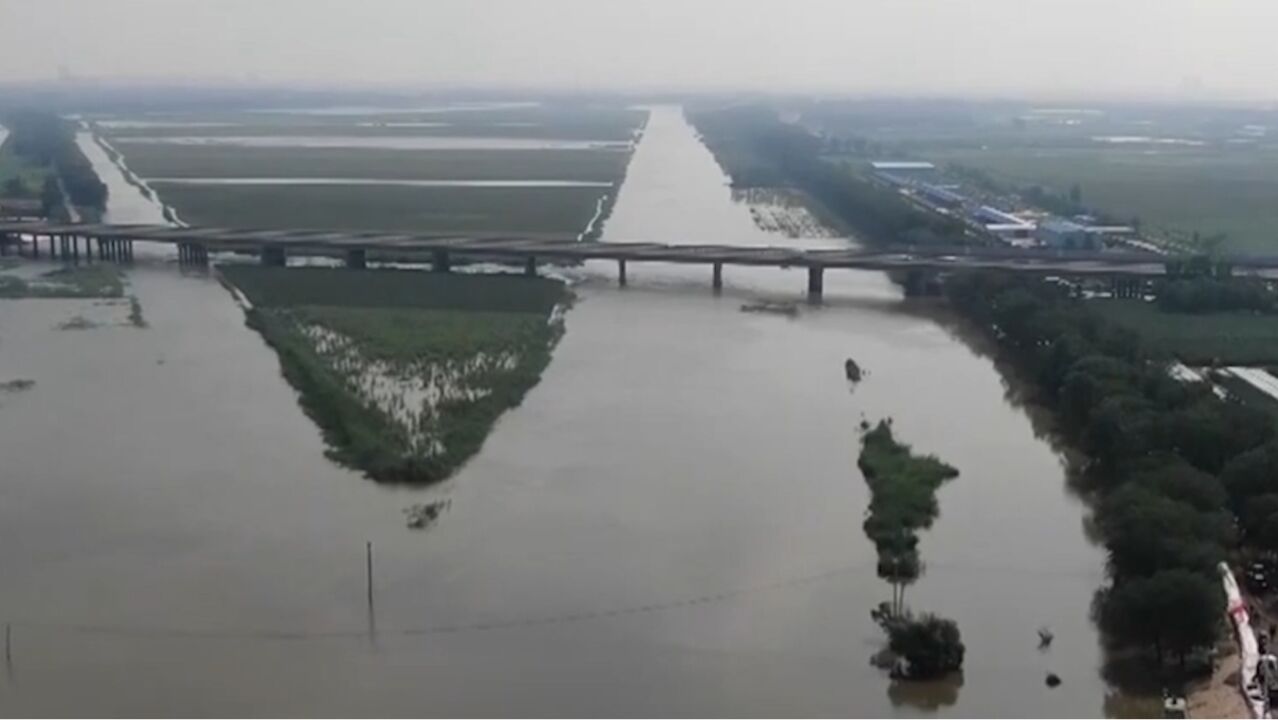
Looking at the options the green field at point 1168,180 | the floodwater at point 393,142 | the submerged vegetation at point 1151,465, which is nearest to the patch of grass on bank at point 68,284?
the submerged vegetation at point 1151,465

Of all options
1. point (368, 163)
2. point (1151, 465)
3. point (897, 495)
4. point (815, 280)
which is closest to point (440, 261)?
point (815, 280)

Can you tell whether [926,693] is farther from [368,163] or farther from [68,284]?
[368,163]

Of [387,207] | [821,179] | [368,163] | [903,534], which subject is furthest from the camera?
[368,163]

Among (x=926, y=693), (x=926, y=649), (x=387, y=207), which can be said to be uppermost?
(x=387, y=207)

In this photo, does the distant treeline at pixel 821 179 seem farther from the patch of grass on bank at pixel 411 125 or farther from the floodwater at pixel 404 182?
the patch of grass on bank at pixel 411 125

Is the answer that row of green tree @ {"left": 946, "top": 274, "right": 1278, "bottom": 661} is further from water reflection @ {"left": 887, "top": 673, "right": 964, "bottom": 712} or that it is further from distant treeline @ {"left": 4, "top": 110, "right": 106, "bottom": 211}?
distant treeline @ {"left": 4, "top": 110, "right": 106, "bottom": 211}
